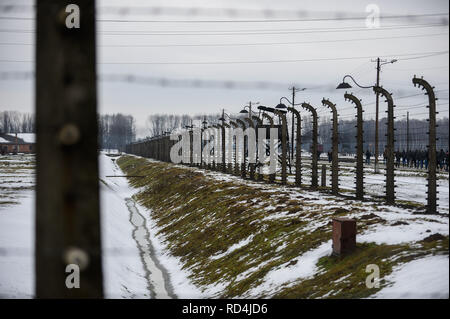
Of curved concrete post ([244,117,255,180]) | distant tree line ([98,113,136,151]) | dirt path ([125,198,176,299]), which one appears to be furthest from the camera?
distant tree line ([98,113,136,151])

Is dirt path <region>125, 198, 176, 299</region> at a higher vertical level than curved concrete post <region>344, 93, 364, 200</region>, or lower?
lower

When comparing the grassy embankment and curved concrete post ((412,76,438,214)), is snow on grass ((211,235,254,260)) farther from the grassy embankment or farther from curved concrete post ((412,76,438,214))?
curved concrete post ((412,76,438,214))

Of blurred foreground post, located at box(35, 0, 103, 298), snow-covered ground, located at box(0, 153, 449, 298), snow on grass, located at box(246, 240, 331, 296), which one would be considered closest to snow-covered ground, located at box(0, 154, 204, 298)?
snow-covered ground, located at box(0, 153, 449, 298)

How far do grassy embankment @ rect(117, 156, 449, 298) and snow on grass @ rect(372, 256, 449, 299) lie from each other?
0.87 feet

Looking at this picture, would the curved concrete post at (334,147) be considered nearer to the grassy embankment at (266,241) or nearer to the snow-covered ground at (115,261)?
the grassy embankment at (266,241)

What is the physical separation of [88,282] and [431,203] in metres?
9.93

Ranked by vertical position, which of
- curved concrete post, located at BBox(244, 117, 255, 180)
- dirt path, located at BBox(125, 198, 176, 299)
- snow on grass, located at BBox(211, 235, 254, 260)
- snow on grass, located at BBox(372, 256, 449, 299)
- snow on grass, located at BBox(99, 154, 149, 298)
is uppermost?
curved concrete post, located at BBox(244, 117, 255, 180)

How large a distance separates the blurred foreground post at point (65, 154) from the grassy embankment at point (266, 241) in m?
4.94

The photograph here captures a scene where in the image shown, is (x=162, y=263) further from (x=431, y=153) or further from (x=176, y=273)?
(x=431, y=153)

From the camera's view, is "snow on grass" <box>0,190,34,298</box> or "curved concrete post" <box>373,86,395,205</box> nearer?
"snow on grass" <box>0,190,34,298</box>

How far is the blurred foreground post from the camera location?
2381 millimetres

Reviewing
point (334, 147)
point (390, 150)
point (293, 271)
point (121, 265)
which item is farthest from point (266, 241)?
point (334, 147)

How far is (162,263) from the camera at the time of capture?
15.0 metres
